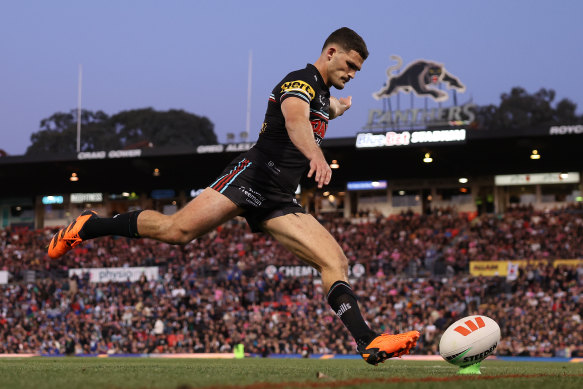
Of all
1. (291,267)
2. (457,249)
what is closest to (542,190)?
(457,249)

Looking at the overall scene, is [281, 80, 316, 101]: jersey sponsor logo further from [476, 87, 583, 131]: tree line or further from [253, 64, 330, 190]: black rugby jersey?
[476, 87, 583, 131]: tree line

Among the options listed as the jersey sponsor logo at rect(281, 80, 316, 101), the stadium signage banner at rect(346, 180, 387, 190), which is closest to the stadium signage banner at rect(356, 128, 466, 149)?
the stadium signage banner at rect(346, 180, 387, 190)

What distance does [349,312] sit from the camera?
21.9ft

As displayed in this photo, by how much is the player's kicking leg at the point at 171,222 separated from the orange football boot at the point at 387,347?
1697 mm

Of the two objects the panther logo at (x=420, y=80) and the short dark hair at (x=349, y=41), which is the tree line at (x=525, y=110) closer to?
the panther logo at (x=420, y=80)

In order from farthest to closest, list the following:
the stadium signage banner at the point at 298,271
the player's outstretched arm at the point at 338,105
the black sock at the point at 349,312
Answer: the stadium signage banner at the point at 298,271 < the player's outstretched arm at the point at 338,105 < the black sock at the point at 349,312

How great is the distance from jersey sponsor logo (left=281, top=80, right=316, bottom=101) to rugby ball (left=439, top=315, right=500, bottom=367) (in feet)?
9.30

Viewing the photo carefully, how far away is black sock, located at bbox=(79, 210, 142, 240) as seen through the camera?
283 inches

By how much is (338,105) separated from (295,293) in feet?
82.5

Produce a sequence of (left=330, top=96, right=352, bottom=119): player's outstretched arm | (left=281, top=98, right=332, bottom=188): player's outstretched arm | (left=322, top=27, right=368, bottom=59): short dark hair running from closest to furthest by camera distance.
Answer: (left=281, top=98, right=332, bottom=188): player's outstretched arm → (left=322, top=27, right=368, bottom=59): short dark hair → (left=330, top=96, right=352, bottom=119): player's outstretched arm

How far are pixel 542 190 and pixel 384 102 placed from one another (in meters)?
9.78

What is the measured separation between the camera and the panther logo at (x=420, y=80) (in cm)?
4112

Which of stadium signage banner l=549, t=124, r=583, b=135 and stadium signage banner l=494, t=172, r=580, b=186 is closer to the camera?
stadium signage banner l=549, t=124, r=583, b=135

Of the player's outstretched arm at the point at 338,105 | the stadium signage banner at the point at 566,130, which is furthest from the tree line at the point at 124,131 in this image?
the player's outstretched arm at the point at 338,105
